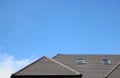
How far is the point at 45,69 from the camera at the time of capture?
2455 centimetres

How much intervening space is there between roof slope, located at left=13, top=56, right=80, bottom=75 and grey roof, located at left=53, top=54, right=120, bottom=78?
356 cm

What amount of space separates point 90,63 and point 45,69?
843cm

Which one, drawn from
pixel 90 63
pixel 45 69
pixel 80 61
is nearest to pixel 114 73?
pixel 90 63

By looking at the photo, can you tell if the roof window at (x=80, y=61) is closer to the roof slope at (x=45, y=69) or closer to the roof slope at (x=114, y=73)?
the roof slope at (x=114, y=73)

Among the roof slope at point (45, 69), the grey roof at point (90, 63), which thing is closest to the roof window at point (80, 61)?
the grey roof at point (90, 63)

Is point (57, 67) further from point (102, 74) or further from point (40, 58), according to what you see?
point (102, 74)

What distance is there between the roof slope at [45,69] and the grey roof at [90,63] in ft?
11.7

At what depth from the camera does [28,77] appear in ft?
77.4

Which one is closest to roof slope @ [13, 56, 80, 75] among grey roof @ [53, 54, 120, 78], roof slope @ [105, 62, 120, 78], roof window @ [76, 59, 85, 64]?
grey roof @ [53, 54, 120, 78]

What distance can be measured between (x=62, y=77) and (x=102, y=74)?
638 cm

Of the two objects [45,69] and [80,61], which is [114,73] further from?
[45,69]

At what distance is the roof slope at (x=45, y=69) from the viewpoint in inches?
946

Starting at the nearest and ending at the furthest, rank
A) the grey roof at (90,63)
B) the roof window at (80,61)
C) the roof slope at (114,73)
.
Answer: the roof slope at (114,73) → the grey roof at (90,63) → the roof window at (80,61)

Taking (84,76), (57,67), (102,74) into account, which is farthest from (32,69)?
(102,74)
